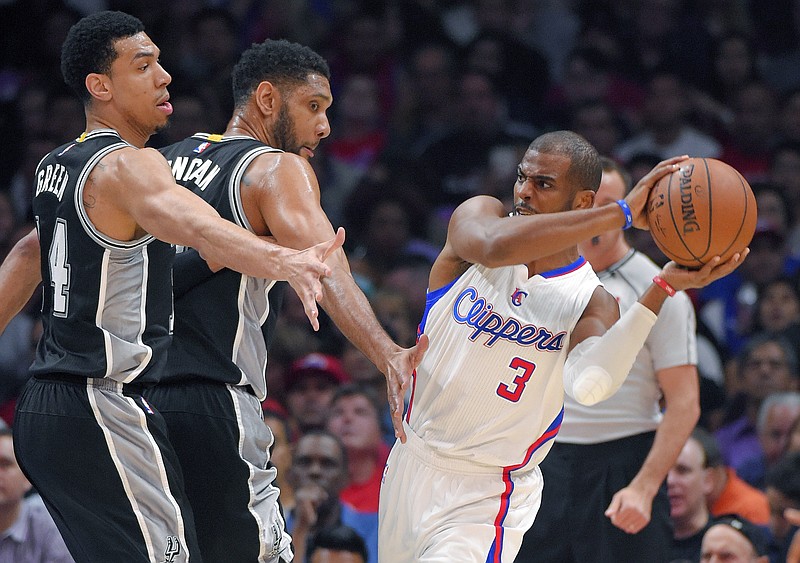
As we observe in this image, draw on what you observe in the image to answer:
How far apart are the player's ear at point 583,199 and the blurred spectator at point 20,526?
3.37 meters

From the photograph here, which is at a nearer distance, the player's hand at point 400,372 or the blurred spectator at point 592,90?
the player's hand at point 400,372

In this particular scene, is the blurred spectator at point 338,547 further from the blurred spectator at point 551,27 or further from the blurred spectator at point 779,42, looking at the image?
the blurred spectator at point 779,42

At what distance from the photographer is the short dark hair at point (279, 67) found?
454cm

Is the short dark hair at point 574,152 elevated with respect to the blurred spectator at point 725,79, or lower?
elevated

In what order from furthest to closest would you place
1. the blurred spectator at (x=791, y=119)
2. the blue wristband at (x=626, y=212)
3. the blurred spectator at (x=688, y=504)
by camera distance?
the blurred spectator at (x=791, y=119) → the blurred spectator at (x=688, y=504) → the blue wristband at (x=626, y=212)

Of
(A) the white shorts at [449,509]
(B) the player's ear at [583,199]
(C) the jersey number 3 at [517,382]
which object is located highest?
(B) the player's ear at [583,199]

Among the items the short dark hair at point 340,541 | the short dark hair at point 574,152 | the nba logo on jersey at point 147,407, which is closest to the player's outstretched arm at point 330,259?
the nba logo on jersey at point 147,407

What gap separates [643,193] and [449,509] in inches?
52.4

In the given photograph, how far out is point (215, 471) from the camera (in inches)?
163

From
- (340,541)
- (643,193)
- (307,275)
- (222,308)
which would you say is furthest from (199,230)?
(340,541)

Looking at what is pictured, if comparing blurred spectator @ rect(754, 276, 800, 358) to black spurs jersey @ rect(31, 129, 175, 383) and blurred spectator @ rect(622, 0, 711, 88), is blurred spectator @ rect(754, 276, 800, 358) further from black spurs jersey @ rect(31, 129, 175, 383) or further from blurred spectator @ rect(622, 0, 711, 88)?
black spurs jersey @ rect(31, 129, 175, 383)

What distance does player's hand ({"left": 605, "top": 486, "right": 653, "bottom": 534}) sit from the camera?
514cm

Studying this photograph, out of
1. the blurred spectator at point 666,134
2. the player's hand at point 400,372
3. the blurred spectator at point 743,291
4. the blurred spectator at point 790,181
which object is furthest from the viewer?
the blurred spectator at point 666,134

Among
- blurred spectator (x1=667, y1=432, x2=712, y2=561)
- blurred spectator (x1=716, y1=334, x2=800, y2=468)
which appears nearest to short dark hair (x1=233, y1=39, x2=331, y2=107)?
blurred spectator (x1=667, y1=432, x2=712, y2=561)
